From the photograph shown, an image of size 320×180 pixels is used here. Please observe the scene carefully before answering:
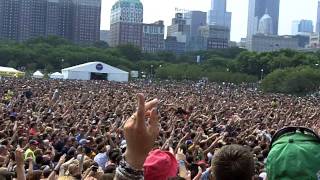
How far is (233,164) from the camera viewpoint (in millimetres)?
2613

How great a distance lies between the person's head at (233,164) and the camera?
261cm

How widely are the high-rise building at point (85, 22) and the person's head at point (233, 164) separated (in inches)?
7498

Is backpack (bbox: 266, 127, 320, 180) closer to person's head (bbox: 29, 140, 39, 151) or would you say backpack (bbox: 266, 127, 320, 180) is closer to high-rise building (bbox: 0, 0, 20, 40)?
person's head (bbox: 29, 140, 39, 151)

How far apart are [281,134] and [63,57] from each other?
11868 centimetres

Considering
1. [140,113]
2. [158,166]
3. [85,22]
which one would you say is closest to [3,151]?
[140,113]

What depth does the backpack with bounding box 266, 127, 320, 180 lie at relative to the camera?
2385 millimetres

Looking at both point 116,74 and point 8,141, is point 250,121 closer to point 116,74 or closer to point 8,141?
point 8,141

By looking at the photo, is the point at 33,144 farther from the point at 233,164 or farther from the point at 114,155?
the point at 233,164

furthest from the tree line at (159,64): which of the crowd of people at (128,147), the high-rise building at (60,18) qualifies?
the crowd of people at (128,147)

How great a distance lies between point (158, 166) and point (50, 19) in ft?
621

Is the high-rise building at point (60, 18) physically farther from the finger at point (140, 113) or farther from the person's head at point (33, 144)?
the finger at point (140, 113)

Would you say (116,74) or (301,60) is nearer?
(116,74)

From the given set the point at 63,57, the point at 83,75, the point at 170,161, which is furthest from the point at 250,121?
the point at 63,57

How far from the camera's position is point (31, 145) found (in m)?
11.1
